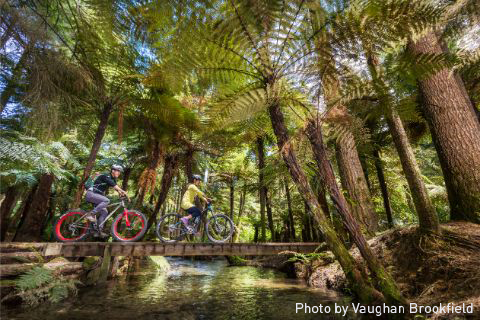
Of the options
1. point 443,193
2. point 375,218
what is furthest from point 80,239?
point 443,193

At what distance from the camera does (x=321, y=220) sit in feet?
8.41

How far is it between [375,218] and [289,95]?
4.77 metres

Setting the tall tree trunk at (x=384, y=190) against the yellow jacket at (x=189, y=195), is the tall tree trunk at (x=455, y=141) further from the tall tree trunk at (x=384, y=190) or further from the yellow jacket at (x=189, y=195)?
the yellow jacket at (x=189, y=195)

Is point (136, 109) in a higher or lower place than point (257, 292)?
higher

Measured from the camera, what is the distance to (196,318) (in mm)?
3393

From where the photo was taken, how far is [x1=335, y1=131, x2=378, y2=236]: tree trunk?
5.96 m

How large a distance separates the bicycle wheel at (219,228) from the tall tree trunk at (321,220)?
5125mm

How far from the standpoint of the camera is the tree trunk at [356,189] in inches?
235

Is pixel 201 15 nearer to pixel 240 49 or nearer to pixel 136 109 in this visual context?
pixel 240 49

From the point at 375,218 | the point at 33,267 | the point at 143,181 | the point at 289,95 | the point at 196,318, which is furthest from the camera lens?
the point at 143,181

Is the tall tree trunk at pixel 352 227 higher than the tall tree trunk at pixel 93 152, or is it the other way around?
the tall tree trunk at pixel 93 152

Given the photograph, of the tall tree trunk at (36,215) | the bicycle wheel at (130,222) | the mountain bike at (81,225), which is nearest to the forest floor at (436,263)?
the bicycle wheel at (130,222)

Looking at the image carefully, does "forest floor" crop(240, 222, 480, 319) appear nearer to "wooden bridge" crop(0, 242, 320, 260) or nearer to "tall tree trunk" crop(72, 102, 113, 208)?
"wooden bridge" crop(0, 242, 320, 260)

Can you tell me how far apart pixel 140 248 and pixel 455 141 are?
701cm
